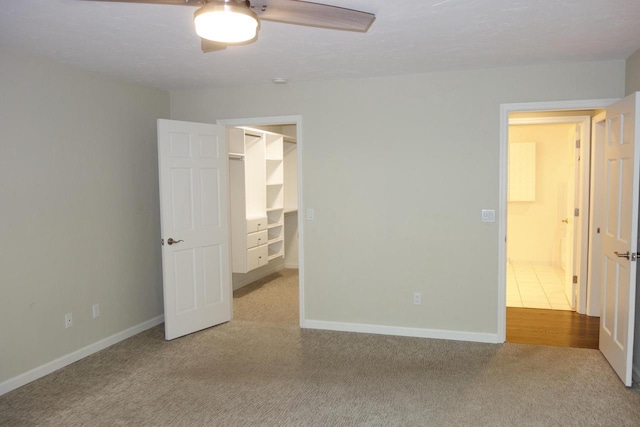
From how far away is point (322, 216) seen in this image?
15.0 feet

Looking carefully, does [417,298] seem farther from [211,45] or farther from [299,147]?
[211,45]

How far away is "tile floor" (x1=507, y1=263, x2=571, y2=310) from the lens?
5559 millimetres

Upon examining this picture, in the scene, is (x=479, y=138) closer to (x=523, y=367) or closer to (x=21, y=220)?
(x=523, y=367)

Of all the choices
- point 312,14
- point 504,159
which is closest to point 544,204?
point 504,159

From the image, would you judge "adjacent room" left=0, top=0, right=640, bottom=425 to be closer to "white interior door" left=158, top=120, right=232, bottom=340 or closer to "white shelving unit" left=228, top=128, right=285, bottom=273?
"white interior door" left=158, top=120, right=232, bottom=340

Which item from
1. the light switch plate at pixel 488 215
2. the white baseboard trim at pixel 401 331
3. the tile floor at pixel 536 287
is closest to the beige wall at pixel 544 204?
the tile floor at pixel 536 287

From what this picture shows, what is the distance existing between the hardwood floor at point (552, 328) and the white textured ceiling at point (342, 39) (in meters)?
2.36

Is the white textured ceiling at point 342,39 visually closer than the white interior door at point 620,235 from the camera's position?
Yes

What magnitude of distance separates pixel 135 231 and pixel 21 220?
1.20 meters

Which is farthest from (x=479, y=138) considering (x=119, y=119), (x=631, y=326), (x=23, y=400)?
(x=23, y=400)

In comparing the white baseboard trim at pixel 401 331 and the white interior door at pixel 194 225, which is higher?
the white interior door at pixel 194 225

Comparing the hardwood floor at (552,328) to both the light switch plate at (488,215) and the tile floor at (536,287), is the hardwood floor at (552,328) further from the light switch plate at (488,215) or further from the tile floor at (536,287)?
the light switch plate at (488,215)

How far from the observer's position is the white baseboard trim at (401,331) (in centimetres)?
422

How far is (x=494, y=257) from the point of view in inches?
164
